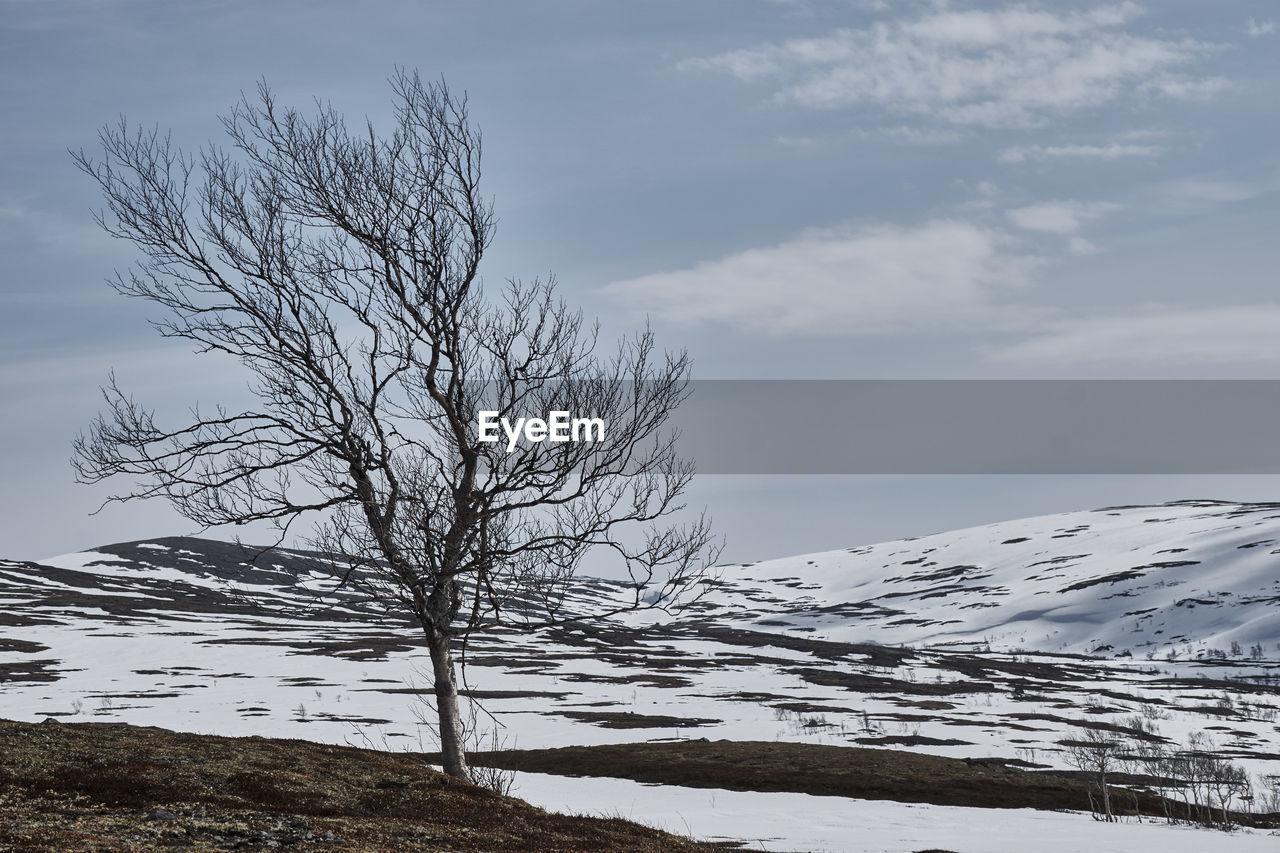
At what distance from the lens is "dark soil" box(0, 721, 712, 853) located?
11609 mm

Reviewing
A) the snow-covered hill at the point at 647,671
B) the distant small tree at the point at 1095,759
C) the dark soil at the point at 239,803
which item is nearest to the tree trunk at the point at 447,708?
the dark soil at the point at 239,803

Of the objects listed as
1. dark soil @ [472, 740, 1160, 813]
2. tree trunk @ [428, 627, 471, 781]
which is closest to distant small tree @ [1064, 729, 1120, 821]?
dark soil @ [472, 740, 1160, 813]

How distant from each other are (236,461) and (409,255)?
533 cm

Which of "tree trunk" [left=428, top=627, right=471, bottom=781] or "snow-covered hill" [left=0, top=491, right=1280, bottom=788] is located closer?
"tree trunk" [left=428, top=627, right=471, bottom=781]

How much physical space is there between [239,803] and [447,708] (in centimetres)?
487

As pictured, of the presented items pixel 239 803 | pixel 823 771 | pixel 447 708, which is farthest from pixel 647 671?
pixel 239 803

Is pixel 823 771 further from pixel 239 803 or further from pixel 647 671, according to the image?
pixel 647 671

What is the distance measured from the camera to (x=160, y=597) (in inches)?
5591

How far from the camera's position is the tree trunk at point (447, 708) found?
61.2 feet

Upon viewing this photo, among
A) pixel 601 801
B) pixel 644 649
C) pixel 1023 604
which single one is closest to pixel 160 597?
pixel 644 649

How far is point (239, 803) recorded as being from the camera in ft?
47.9

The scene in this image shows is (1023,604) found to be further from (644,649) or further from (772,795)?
(772,795)

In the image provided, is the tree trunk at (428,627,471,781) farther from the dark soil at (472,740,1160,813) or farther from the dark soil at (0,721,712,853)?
the dark soil at (472,740,1160,813)

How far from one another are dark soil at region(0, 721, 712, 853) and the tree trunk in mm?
428
